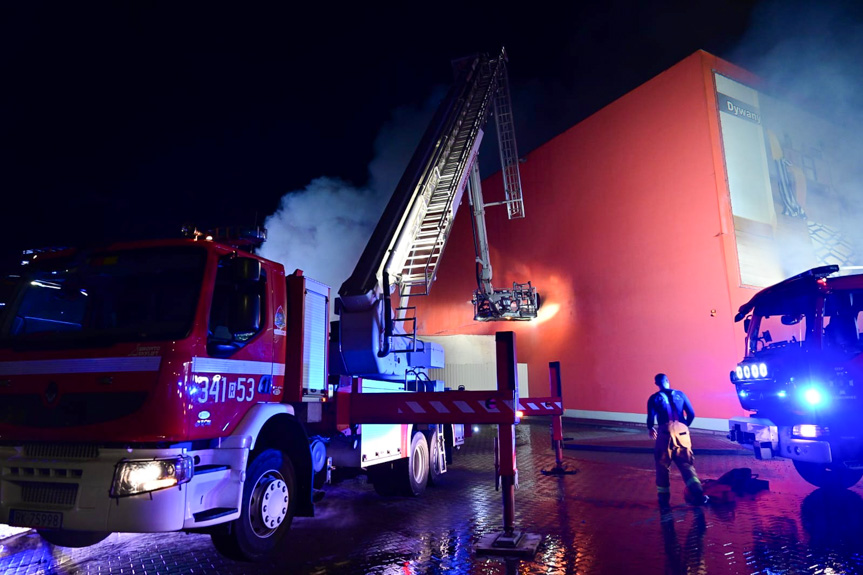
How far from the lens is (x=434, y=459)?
815cm

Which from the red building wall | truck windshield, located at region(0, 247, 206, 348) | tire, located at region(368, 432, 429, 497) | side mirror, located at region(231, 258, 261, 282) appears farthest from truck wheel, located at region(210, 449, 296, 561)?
the red building wall

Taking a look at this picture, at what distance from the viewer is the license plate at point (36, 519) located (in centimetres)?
355

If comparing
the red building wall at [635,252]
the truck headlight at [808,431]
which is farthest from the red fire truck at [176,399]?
the red building wall at [635,252]

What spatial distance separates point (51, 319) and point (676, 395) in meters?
6.79

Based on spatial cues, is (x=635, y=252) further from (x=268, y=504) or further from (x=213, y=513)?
(x=213, y=513)

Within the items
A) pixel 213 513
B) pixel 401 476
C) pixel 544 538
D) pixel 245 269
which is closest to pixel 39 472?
pixel 213 513

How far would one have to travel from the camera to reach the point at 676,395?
693 cm

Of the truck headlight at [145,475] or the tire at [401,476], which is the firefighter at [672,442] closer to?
the tire at [401,476]

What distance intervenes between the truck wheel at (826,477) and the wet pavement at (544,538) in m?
0.22

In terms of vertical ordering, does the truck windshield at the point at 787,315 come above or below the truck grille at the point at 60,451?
above

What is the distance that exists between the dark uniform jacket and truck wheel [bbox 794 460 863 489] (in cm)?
167

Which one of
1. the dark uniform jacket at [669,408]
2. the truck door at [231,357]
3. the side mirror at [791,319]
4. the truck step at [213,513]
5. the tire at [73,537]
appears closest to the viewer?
the truck step at [213,513]

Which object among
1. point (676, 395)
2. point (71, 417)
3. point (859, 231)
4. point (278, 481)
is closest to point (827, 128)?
point (859, 231)

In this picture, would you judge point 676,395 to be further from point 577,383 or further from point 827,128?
point 827,128
